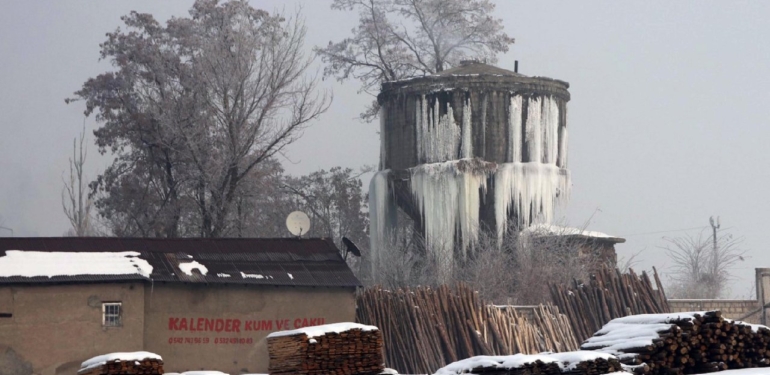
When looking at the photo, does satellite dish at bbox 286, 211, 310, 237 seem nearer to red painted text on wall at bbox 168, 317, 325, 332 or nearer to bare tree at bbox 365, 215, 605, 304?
red painted text on wall at bbox 168, 317, 325, 332

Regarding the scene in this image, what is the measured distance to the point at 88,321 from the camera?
26.2 metres

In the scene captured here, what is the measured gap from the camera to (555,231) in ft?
147

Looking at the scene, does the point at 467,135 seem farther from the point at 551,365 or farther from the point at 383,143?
the point at 551,365

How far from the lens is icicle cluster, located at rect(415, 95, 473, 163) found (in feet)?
149

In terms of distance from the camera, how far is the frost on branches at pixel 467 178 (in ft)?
148

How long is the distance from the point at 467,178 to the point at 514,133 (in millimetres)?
2581

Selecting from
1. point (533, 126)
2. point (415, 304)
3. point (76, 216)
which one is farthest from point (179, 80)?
point (415, 304)

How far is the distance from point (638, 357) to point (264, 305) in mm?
11812

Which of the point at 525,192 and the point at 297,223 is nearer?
the point at 297,223

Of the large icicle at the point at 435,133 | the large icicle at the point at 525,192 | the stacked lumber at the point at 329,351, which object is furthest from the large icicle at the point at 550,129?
the stacked lumber at the point at 329,351

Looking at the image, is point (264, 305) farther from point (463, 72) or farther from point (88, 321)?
point (463, 72)

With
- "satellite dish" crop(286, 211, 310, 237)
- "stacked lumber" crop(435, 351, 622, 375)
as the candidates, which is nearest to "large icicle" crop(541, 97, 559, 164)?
"satellite dish" crop(286, 211, 310, 237)

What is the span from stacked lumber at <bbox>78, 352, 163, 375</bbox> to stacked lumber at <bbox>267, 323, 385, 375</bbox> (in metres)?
1.82

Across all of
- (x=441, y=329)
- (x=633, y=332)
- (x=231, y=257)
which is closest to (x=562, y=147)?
(x=441, y=329)
